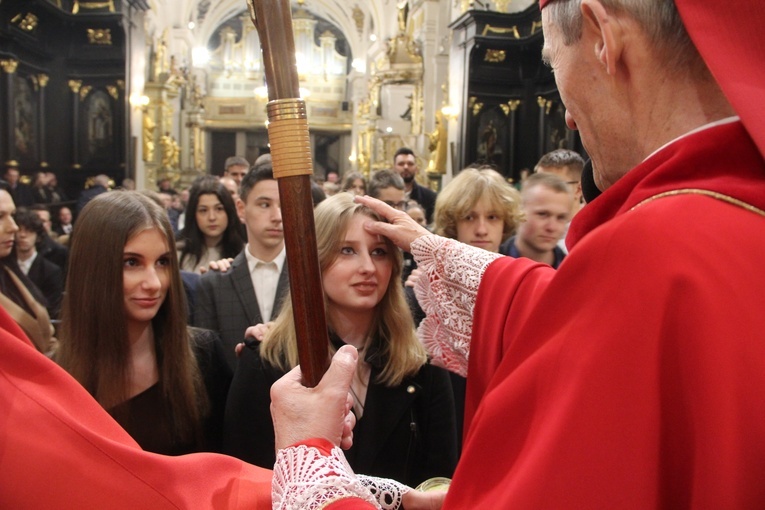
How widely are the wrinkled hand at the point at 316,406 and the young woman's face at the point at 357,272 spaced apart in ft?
3.12

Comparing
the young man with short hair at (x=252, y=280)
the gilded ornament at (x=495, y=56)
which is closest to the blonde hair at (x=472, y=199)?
the young man with short hair at (x=252, y=280)

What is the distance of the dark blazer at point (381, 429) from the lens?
85.3 inches

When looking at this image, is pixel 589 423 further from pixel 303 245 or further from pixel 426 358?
pixel 426 358

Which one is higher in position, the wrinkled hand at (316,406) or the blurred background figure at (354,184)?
the blurred background figure at (354,184)

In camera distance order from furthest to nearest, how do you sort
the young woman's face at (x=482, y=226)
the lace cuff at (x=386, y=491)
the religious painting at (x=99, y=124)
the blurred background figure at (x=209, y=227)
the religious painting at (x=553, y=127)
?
the religious painting at (x=99, y=124) → the religious painting at (x=553, y=127) → the blurred background figure at (x=209, y=227) → the young woman's face at (x=482, y=226) → the lace cuff at (x=386, y=491)

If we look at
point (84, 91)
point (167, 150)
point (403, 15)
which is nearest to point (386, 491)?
point (84, 91)

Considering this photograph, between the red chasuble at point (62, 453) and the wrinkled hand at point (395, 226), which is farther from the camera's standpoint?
the wrinkled hand at point (395, 226)

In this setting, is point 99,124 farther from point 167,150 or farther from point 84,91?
point 167,150

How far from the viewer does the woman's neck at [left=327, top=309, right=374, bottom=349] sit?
92.2 inches

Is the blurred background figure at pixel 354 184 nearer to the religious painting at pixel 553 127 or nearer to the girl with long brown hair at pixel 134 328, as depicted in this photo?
the girl with long brown hair at pixel 134 328

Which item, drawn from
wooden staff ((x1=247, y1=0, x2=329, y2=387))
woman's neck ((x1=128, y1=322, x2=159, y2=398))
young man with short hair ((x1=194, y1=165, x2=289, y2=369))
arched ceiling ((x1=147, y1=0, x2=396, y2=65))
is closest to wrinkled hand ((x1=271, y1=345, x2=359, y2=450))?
wooden staff ((x1=247, y1=0, x2=329, y2=387))

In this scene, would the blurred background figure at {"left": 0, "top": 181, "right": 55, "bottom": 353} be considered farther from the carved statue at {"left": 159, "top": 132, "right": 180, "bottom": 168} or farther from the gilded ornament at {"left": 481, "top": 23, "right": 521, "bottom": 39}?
the carved statue at {"left": 159, "top": 132, "right": 180, "bottom": 168}

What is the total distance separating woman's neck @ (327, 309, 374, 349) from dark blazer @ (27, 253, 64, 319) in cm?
313

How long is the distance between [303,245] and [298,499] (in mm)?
418
